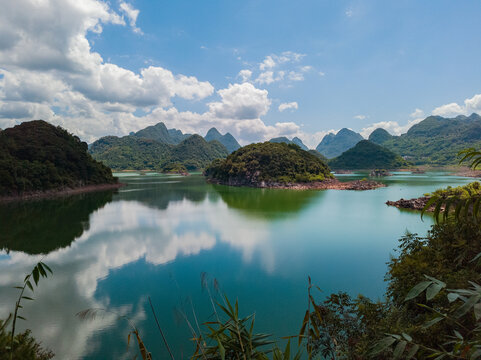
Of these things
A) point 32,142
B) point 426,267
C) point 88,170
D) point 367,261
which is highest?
point 32,142

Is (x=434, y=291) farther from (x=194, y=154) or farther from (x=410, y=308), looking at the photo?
(x=194, y=154)

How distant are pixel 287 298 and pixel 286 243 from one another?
22.9 feet


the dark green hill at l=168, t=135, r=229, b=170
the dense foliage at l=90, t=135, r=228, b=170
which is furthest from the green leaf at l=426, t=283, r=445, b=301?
the dark green hill at l=168, t=135, r=229, b=170

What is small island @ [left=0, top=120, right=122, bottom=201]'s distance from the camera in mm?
35688

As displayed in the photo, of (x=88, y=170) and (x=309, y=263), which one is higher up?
(x=88, y=170)

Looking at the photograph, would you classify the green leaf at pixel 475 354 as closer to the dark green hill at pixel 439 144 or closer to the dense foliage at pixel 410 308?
the dense foliage at pixel 410 308

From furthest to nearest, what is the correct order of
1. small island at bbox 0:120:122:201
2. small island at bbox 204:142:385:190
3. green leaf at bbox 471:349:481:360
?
small island at bbox 204:142:385:190
small island at bbox 0:120:122:201
green leaf at bbox 471:349:481:360

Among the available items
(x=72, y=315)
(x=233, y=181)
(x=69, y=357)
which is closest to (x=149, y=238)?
(x=72, y=315)

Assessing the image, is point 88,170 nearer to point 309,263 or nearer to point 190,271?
point 190,271

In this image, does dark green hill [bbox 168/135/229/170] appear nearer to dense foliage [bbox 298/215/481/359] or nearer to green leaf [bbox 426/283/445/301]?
dense foliage [bbox 298/215/481/359]

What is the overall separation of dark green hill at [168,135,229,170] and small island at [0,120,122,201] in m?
85.6

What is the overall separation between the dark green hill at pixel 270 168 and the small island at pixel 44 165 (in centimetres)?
2843

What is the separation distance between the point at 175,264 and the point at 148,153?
157m

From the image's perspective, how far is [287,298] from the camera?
31.9 feet
